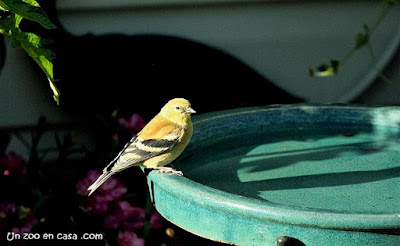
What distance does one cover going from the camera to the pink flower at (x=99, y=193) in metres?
3.75

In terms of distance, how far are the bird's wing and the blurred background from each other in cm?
77

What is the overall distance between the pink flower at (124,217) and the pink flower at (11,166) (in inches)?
21.4

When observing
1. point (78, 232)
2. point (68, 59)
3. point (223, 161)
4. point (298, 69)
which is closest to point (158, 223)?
point (78, 232)

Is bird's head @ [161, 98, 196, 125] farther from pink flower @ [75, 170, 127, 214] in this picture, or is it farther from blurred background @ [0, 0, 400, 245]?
blurred background @ [0, 0, 400, 245]

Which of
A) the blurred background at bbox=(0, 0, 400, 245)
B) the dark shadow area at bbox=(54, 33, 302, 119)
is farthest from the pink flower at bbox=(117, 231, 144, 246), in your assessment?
the dark shadow area at bbox=(54, 33, 302, 119)

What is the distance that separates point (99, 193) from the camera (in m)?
3.81

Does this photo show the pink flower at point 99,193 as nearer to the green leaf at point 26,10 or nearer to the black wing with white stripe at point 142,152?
the black wing with white stripe at point 142,152

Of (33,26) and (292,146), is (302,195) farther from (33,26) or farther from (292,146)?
(33,26)

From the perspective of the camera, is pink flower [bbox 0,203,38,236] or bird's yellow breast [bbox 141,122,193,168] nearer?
bird's yellow breast [bbox 141,122,193,168]

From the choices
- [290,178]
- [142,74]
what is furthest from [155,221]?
[142,74]

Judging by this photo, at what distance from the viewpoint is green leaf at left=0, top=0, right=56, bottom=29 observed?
6.72 ft

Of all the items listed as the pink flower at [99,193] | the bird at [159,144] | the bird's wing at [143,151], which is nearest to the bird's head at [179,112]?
the bird at [159,144]

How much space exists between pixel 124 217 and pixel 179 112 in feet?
2.52

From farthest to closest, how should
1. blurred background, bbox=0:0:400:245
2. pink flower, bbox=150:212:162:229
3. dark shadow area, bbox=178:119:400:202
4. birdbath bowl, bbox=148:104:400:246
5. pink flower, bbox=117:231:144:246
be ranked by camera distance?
blurred background, bbox=0:0:400:245
pink flower, bbox=150:212:162:229
pink flower, bbox=117:231:144:246
dark shadow area, bbox=178:119:400:202
birdbath bowl, bbox=148:104:400:246
